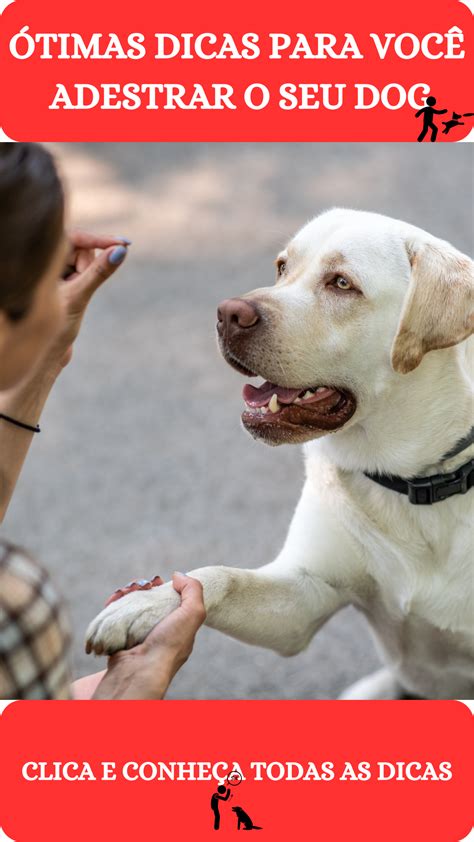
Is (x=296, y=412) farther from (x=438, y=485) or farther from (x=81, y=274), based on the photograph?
(x=81, y=274)

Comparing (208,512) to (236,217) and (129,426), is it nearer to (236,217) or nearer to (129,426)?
(129,426)

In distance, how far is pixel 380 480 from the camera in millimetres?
2559

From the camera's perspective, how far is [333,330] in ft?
8.00

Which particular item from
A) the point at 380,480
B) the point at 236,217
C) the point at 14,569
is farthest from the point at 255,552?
the point at 236,217

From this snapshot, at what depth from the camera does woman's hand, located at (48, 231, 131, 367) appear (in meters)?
2.23

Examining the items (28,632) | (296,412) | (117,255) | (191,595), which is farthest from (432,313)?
(28,632)

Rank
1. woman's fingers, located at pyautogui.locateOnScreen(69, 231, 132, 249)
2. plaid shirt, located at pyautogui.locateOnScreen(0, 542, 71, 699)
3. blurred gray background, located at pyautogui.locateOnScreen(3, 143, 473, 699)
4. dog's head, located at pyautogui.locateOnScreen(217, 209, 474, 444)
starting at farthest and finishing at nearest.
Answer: blurred gray background, located at pyautogui.locateOnScreen(3, 143, 473, 699) → dog's head, located at pyautogui.locateOnScreen(217, 209, 474, 444) → woman's fingers, located at pyautogui.locateOnScreen(69, 231, 132, 249) → plaid shirt, located at pyautogui.locateOnScreen(0, 542, 71, 699)

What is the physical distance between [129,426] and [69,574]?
108 centimetres

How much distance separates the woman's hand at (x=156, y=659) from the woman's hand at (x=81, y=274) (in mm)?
664
